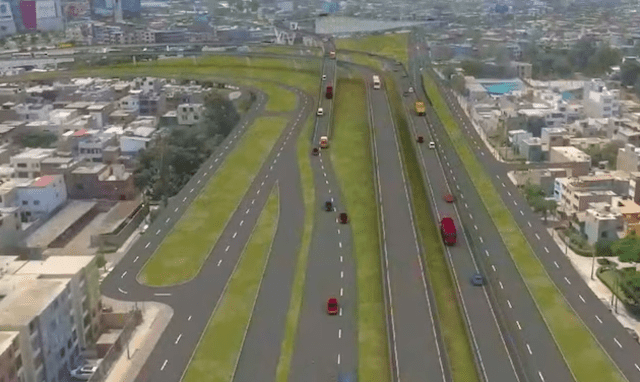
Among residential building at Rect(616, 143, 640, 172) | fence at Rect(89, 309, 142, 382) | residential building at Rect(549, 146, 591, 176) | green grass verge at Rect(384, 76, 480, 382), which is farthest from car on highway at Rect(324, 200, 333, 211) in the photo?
residential building at Rect(616, 143, 640, 172)

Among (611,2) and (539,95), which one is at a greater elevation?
(611,2)

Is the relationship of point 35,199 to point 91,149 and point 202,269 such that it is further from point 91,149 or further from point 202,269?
point 202,269

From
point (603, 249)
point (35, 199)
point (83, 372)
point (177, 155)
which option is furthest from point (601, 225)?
point (35, 199)

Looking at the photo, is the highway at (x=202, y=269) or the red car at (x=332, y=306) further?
the red car at (x=332, y=306)

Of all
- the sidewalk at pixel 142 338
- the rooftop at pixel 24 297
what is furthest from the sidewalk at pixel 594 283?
the rooftop at pixel 24 297

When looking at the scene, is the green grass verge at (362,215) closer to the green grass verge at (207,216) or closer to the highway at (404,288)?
the highway at (404,288)

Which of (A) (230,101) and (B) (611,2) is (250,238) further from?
(B) (611,2)

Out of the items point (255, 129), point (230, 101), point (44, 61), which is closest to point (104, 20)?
point (44, 61)
